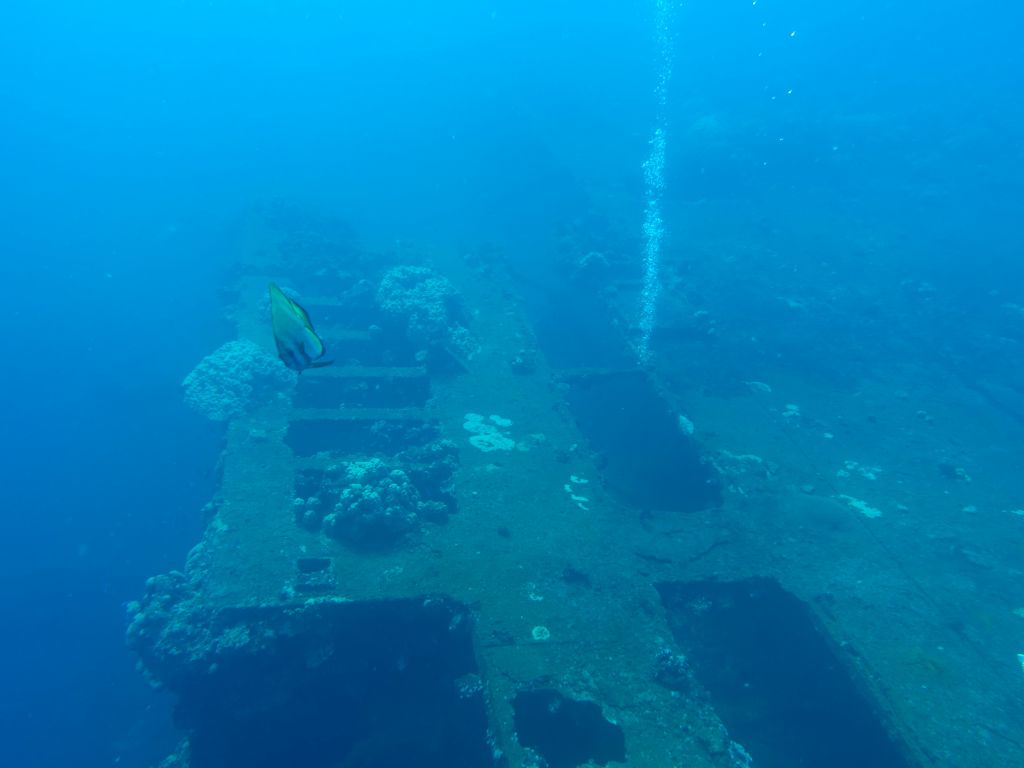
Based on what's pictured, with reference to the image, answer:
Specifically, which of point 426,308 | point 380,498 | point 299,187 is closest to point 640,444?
point 426,308

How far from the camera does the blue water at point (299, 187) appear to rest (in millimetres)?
11438

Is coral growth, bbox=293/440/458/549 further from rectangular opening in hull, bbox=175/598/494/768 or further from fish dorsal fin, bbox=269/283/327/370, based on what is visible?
fish dorsal fin, bbox=269/283/327/370

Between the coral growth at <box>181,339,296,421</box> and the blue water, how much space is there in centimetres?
278

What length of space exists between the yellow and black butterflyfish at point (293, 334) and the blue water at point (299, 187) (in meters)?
9.85

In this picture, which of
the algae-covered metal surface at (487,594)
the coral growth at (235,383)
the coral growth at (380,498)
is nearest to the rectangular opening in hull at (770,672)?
the algae-covered metal surface at (487,594)

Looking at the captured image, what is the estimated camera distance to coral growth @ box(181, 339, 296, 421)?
10.8 meters

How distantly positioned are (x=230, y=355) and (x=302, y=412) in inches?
99.0

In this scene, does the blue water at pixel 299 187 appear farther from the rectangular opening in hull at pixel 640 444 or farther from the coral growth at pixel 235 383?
the rectangular opening in hull at pixel 640 444

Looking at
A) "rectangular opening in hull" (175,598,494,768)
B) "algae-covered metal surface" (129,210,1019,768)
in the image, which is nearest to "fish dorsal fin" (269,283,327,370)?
"algae-covered metal surface" (129,210,1019,768)

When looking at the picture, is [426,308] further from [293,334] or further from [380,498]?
[293,334]

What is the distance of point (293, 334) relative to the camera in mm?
2752

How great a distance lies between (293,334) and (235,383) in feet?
30.9

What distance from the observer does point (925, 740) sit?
592 cm

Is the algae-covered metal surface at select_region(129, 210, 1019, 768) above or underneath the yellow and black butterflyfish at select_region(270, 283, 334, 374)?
underneath
